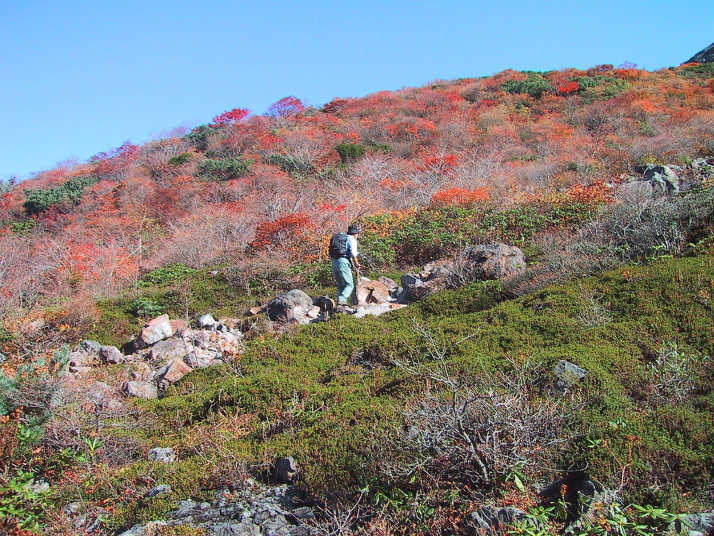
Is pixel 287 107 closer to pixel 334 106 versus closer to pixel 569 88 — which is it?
pixel 334 106

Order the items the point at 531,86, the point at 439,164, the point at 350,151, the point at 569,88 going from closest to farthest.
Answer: the point at 439,164
the point at 350,151
the point at 569,88
the point at 531,86

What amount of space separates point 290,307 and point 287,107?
102 ft

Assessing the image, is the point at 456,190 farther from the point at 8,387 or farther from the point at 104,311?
the point at 8,387

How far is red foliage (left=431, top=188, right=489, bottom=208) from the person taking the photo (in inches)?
576

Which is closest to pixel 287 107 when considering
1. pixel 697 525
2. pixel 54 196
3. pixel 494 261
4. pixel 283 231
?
pixel 54 196

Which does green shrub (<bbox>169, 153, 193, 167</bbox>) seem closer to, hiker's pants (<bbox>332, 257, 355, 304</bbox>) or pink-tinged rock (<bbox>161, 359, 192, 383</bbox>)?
hiker's pants (<bbox>332, 257, 355, 304</bbox>)

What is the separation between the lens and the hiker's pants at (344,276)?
9234mm

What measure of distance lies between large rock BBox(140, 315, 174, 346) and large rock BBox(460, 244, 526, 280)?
5.56m

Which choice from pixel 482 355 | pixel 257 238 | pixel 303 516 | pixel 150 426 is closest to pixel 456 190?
pixel 257 238

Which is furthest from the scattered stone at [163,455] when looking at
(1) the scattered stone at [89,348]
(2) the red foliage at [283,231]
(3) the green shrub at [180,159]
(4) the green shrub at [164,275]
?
(3) the green shrub at [180,159]

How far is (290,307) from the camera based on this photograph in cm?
952

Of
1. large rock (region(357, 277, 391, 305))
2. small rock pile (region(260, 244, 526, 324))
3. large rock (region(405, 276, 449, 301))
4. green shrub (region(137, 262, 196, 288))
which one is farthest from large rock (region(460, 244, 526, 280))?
green shrub (region(137, 262, 196, 288))

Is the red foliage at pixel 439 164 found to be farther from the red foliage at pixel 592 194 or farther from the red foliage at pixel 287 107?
the red foliage at pixel 287 107

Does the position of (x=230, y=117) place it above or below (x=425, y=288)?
above
